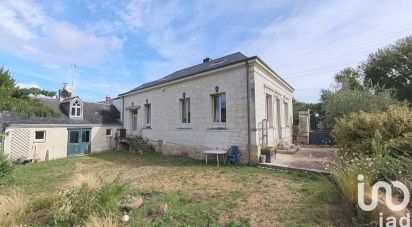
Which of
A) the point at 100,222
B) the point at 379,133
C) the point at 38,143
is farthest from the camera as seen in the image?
the point at 38,143

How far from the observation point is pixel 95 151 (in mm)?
18672

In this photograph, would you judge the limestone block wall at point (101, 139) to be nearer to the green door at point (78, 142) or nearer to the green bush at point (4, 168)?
the green door at point (78, 142)

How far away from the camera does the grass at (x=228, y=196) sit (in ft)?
15.4

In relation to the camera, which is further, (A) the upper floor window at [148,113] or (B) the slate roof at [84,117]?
(A) the upper floor window at [148,113]

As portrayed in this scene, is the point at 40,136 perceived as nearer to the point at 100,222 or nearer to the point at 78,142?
the point at 78,142

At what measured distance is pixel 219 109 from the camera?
1243 cm

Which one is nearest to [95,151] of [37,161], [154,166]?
[37,161]

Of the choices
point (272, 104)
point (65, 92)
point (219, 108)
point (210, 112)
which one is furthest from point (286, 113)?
point (65, 92)

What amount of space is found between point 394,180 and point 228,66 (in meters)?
8.10

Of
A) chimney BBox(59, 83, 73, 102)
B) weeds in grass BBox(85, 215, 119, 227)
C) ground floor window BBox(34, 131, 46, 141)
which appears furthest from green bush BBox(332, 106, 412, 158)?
chimney BBox(59, 83, 73, 102)

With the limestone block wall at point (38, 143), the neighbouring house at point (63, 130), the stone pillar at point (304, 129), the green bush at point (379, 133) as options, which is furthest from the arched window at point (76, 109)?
the green bush at point (379, 133)

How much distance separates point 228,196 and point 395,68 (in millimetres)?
28568

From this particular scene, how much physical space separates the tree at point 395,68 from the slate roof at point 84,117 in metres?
26.2

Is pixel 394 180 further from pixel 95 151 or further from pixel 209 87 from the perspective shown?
pixel 95 151
